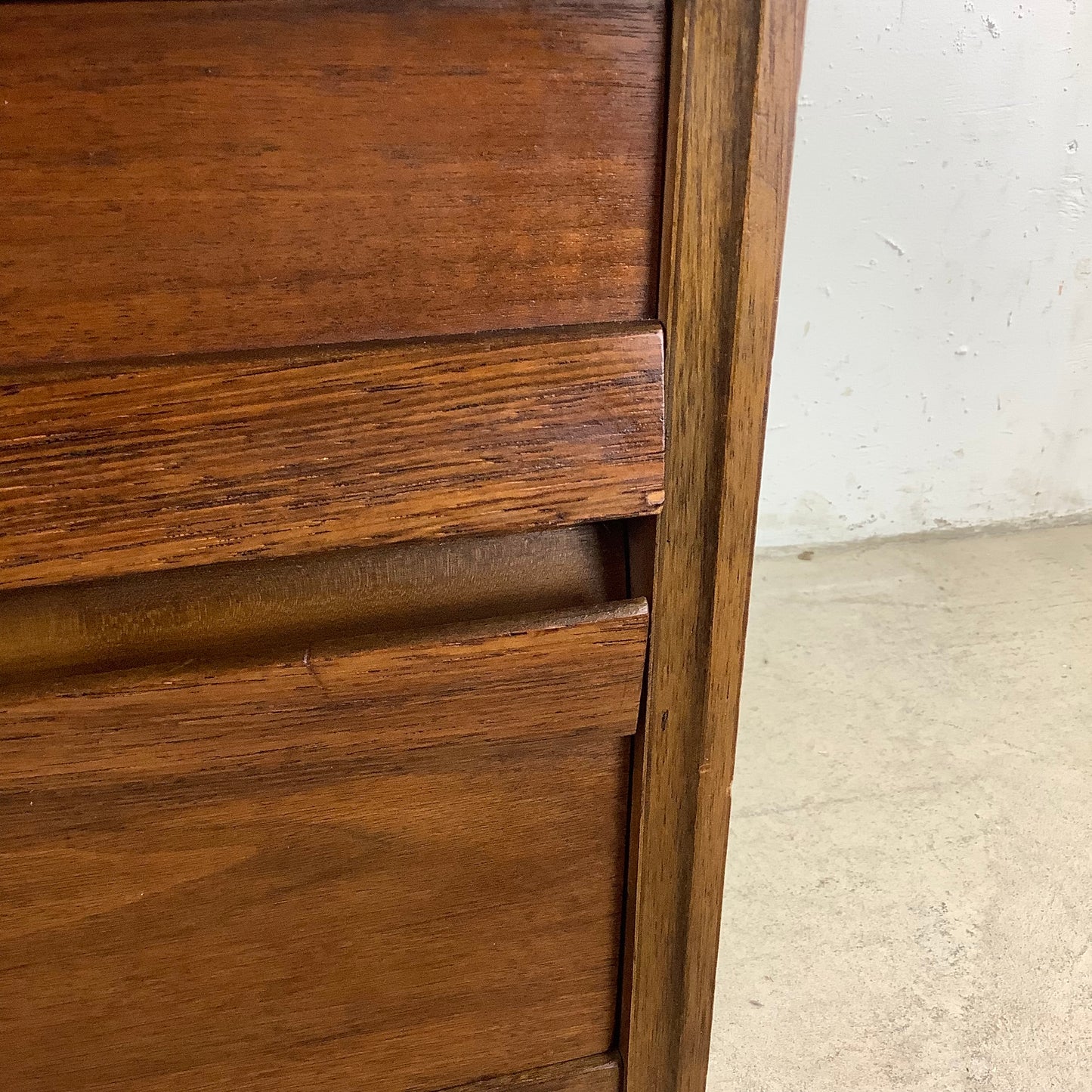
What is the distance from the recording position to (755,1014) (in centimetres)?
77

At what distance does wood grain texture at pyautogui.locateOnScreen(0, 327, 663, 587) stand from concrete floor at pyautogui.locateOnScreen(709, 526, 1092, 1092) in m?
0.54

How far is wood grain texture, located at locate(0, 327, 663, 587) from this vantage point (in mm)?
357

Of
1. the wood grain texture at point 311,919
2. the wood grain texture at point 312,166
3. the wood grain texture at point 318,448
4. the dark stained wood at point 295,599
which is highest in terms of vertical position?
the wood grain texture at point 312,166

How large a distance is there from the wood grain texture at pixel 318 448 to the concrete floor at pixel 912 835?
540 millimetres

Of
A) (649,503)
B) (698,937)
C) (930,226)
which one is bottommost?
(698,937)

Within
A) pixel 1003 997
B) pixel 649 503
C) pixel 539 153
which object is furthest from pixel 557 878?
pixel 1003 997

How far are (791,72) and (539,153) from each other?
0.33ft

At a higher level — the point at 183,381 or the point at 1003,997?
the point at 183,381

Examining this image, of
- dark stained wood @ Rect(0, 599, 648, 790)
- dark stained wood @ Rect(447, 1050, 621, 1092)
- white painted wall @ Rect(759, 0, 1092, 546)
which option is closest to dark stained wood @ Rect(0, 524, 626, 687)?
dark stained wood @ Rect(0, 599, 648, 790)

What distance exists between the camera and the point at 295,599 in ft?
1.40

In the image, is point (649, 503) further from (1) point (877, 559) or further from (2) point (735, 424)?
(1) point (877, 559)

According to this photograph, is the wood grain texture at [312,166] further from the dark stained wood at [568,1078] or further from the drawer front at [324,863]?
the dark stained wood at [568,1078]

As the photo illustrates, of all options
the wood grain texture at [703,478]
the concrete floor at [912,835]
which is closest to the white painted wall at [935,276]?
Answer: the concrete floor at [912,835]

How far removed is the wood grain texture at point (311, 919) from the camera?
0.45 m
